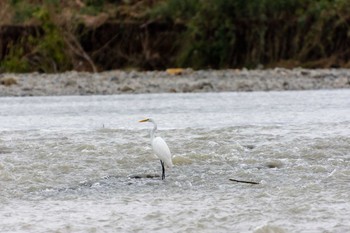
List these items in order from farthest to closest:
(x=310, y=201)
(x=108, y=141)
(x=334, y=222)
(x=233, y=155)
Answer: (x=108, y=141)
(x=233, y=155)
(x=310, y=201)
(x=334, y=222)

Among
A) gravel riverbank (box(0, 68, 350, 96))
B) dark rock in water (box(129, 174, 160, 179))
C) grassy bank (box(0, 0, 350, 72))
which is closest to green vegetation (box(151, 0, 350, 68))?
grassy bank (box(0, 0, 350, 72))

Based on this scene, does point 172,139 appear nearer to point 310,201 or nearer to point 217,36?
point 310,201

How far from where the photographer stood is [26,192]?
942 centimetres

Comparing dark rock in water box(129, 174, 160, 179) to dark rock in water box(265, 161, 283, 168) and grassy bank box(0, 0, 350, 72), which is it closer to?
dark rock in water box(265, 161, 283, 168)

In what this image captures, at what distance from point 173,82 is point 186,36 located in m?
8.41

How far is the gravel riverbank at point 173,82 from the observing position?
88.9ft

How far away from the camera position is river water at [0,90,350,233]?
7910 mm

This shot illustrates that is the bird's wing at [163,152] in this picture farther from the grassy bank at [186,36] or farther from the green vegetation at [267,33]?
the green vegetation at [267,33]

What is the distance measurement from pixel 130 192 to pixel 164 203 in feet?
2.43

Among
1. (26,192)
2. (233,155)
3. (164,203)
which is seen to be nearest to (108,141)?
(233,155)

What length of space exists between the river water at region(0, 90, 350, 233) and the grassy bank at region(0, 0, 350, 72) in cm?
1743

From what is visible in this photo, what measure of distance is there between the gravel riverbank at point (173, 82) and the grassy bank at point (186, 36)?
128 inches

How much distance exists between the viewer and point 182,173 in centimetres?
1047

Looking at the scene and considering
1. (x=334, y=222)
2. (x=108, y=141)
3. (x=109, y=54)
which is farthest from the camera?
(x=109, y=54)
